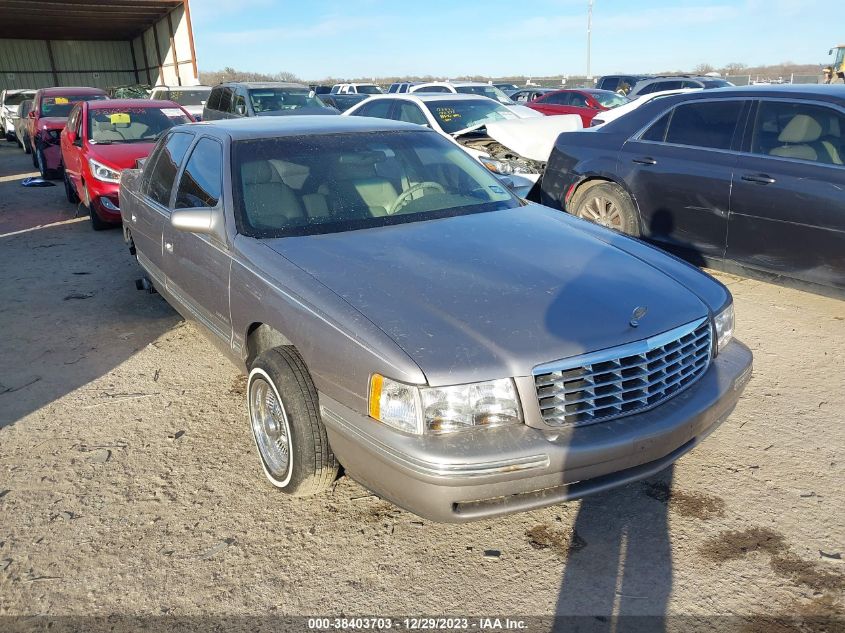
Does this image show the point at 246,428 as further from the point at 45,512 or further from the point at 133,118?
the point at 133,118

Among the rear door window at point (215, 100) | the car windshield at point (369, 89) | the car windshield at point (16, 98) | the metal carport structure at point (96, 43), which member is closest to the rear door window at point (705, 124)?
the rear door window at point (215, 100)

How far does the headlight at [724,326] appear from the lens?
3.02 m

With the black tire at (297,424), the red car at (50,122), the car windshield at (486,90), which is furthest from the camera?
the car windshield at (486,90)

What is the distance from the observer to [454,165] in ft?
13.7

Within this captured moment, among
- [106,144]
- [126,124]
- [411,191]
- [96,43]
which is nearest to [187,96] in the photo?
[126,124]

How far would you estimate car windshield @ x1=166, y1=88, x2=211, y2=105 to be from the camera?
768 inches

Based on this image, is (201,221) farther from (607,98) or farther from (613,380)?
(607,98)

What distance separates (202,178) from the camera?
3.93 metres

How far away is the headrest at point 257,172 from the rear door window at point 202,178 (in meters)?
0.14

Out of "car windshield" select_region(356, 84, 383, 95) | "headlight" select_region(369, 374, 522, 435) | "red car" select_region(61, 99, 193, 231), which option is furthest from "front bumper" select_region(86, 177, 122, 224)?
"car windshield" select_region(356, 84, 383, 95)

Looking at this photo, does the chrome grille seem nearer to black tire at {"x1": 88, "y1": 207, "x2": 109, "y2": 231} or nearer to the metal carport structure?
black tire at {"x1": 88, "y1": 207, "x2": 109, "y2": 231}

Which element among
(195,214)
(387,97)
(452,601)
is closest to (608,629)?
(452,601)

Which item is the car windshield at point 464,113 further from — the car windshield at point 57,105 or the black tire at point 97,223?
the car windshield at point 57,105

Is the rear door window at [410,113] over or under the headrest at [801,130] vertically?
over
